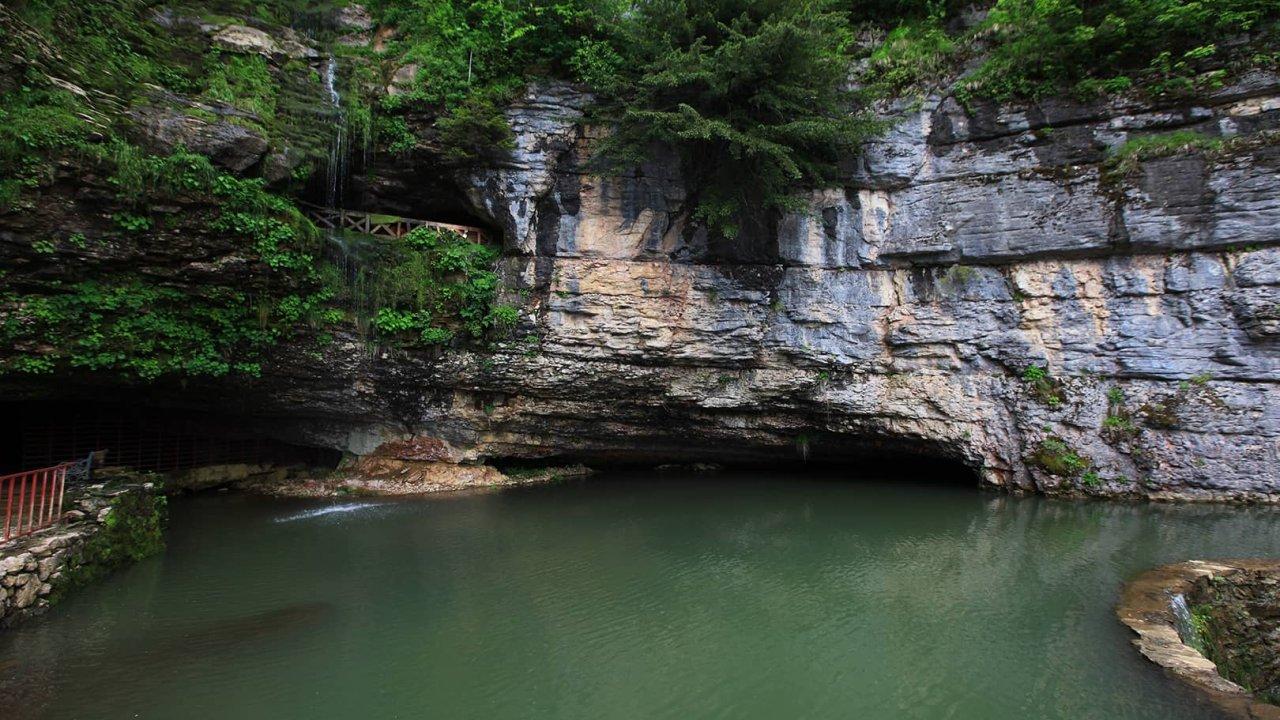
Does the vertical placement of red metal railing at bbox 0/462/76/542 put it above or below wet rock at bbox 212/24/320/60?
below

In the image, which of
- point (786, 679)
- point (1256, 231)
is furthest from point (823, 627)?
point (1256, 231)

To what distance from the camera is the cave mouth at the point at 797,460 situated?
13.2m

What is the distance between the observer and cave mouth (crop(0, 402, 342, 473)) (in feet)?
34.5

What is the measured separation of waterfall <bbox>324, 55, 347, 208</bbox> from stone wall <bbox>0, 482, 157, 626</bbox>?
617cm

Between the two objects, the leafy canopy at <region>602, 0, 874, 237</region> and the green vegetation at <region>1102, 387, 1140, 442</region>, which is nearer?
Answer: the leafy canopy at <region>602, 0, 874, 237</region>

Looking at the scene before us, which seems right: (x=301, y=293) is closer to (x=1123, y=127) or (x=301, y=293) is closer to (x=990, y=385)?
(x=990, y=385)

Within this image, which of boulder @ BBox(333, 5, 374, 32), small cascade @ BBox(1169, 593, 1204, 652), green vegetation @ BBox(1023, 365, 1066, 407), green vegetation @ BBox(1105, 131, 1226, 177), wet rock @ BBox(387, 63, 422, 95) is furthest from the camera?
boulder @ BBox(333, 5, 374, 32)

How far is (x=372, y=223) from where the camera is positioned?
11430 mm

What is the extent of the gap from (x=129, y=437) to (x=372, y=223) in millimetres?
6509

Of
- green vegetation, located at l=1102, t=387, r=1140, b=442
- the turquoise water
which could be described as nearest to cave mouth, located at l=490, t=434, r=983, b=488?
green vegetation, located at l=1102, t=387, r=1140, b=442

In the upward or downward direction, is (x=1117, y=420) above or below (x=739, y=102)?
below

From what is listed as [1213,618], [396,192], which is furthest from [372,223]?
→ [1213,618]

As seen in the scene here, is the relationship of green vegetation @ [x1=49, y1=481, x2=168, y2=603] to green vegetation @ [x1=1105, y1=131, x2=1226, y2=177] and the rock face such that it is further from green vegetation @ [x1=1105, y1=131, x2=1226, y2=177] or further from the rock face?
green vegetation @ [x1=1105, y1=131, x2=1226, y2=177]

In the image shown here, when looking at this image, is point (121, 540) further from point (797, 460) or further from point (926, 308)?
point (926, 308)
